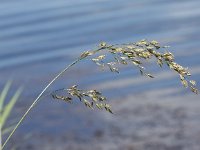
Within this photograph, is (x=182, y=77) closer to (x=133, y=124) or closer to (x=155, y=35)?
(x=133, y=124)

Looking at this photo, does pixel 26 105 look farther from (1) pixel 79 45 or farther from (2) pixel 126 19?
(2) pixel 126 19

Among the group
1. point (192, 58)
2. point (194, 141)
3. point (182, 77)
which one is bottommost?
point (194, 141)

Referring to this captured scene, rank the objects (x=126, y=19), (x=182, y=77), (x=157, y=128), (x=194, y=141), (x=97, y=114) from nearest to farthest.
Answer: (x=182, y=77), (x=194, y=141), (x=157, y=128), (x=97, y=114), (x=126, y=19)

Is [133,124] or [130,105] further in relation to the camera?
[130,105]

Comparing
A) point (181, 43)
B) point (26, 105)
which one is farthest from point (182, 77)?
point (181, 43)

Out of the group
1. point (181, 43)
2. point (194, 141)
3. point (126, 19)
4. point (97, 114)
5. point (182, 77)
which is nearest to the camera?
point (182, 77)

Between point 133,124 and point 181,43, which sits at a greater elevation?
point 181,43

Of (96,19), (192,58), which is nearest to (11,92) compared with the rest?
(192,58)
